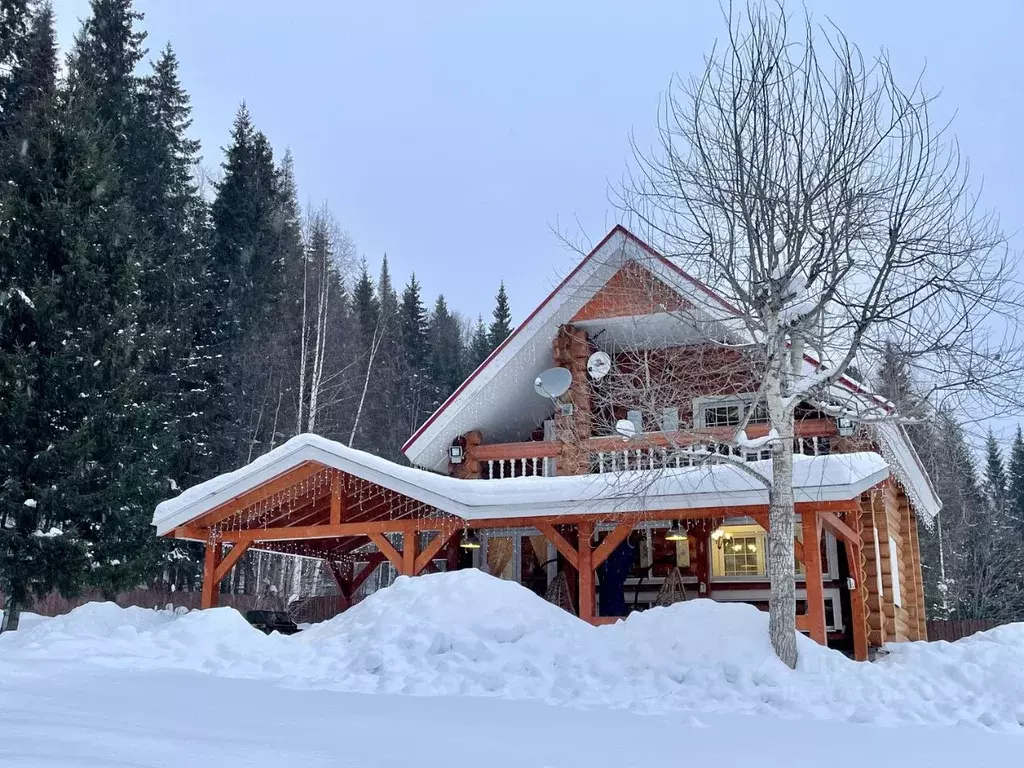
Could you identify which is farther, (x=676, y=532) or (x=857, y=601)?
(x=676, y=532)

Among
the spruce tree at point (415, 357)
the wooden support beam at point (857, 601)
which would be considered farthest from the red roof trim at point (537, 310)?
the spruce tree at point (415, 357)

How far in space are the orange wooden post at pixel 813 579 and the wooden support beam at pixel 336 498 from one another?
5.93 metres

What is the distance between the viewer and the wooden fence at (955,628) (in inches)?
834

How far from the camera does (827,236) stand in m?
9.17

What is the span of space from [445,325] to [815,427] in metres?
36.2

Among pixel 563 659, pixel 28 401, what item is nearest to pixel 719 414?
pixel 563 659

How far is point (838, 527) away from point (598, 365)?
14.0 ft

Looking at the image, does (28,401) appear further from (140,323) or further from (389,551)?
(389,551)

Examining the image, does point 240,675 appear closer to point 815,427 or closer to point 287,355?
point 815,427

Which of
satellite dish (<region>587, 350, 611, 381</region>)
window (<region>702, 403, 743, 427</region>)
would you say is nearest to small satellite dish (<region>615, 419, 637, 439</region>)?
satellite dish (<region>587, 350, 611, 381</region>)

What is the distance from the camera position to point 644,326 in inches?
537

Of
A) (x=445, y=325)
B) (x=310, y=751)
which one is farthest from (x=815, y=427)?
(x=445, y=325)

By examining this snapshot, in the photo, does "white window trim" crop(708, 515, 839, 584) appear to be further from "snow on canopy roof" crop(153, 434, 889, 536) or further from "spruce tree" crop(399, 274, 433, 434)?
"spruce tree" crop(399, 274, 433, 434)

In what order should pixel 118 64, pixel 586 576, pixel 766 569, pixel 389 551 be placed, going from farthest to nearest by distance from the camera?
pixel 118 64 → pixel 766 569 → pixel 389 551 → pixel 586 576
